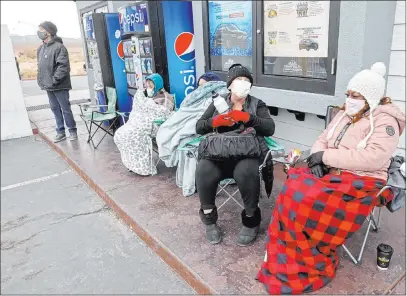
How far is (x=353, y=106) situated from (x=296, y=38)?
1.43 meters

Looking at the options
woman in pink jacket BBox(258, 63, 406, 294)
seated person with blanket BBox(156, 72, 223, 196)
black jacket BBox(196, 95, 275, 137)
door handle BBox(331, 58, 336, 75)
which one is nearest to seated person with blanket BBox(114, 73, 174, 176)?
seated person with blanket BBox(156, 72, 223, 196)

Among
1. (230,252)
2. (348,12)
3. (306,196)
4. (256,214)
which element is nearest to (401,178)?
(306,196)

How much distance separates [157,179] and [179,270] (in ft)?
4.87

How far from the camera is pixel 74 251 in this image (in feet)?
8.60

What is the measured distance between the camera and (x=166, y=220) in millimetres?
A: 2756

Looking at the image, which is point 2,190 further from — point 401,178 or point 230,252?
point 401,178

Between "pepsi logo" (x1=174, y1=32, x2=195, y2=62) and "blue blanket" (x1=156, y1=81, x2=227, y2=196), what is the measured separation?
1367 millimetres

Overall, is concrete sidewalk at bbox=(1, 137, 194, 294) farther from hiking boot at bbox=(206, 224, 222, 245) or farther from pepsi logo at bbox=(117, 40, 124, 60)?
pepsi logo at bbox=(117, 40, 124, 60)

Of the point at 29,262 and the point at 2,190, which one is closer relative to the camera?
the point at 2,190

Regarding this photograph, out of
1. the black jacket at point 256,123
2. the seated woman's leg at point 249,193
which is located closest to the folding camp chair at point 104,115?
the black jacket at point 256,123

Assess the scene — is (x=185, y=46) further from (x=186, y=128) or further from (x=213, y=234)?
(x=213, y=234)

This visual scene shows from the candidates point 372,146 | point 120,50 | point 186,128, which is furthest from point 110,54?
point 372,146

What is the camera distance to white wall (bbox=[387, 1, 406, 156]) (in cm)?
265

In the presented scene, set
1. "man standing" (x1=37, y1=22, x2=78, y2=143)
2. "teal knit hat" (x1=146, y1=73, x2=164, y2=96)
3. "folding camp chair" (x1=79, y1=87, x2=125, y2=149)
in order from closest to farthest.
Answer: "teal knit hat" (x1=146, y1=73, x2=164, y2=96)
"man standing" (x1=37, y1=22, x2=78, y2=143)
"folding camp chair" (x1=79, y1=87, x2=125, y2=149)
